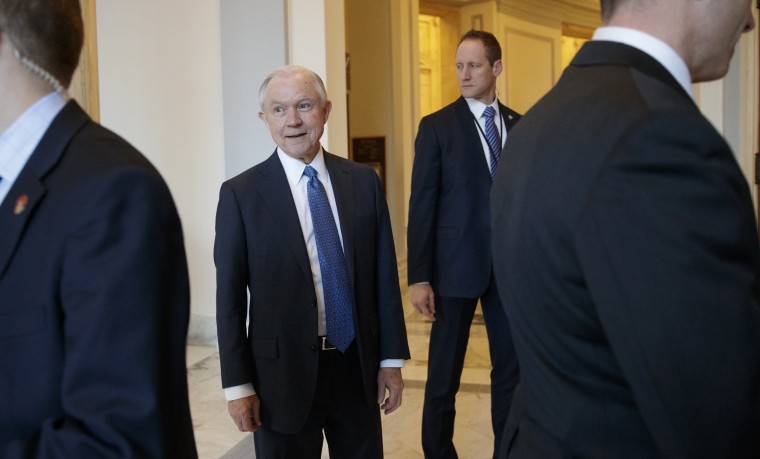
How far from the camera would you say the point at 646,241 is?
102 centimetres

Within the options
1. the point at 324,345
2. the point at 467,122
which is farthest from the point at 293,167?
the point at 467,122

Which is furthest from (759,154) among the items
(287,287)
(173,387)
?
(173,387)

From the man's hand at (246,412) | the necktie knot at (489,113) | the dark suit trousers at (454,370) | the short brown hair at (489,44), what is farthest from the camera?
the short brown hair at (489,44)

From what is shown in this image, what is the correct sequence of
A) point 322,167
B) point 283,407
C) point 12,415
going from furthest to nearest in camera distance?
1. point 322,167
2. point 283,407
3. point 12,415

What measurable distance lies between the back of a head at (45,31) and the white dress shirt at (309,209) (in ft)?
4.15

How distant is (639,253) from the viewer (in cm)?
102

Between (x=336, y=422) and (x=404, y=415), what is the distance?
1.98 meters

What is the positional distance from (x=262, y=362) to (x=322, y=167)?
0.67m

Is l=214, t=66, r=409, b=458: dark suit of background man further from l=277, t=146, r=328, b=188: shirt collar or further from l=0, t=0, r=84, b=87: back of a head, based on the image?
l=0, t=0, r=84, b=87: back of a head

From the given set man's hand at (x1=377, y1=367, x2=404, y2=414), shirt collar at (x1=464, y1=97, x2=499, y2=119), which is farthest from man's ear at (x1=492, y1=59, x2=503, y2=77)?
man's hand at (x1=377, y1=367, x2=404, y2=414)

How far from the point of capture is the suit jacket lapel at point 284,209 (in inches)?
92.2

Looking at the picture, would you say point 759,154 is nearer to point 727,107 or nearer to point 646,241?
point 727,107

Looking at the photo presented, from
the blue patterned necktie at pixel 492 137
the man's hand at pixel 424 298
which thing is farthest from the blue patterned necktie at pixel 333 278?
the blue patterned necktie at pixel 492 137

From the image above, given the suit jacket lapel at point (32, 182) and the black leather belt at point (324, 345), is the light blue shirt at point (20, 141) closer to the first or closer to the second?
the suit jacket lapel at point (32, 182)
